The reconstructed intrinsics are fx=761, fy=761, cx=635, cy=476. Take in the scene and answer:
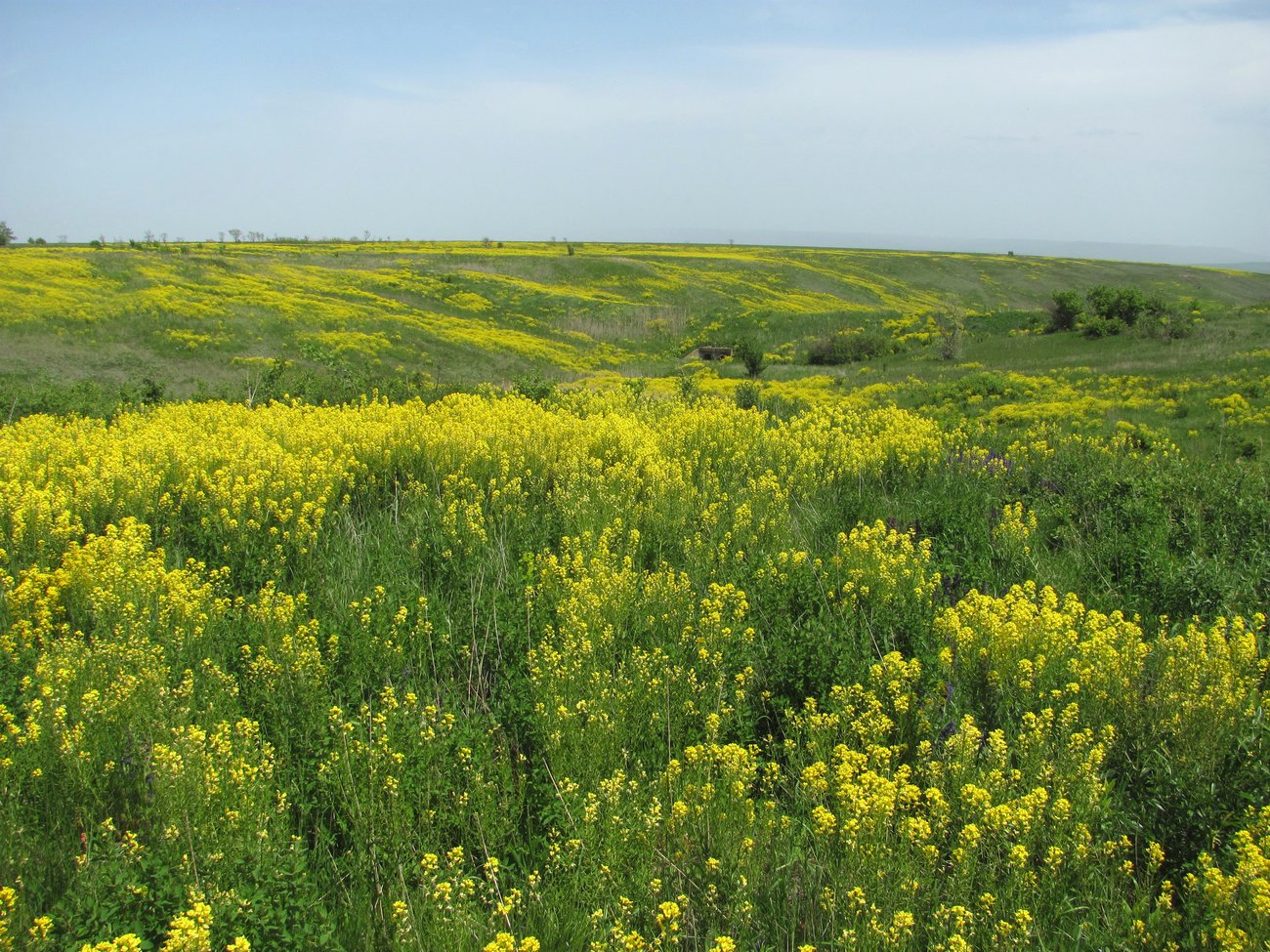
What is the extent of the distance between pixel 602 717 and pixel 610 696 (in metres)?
0.22

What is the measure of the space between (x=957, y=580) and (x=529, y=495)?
394 centimetres

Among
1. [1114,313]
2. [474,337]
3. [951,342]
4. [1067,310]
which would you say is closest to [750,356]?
[951,342]

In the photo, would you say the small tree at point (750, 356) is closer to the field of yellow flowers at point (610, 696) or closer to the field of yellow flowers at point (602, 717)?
the field of yellow flowers at point (610, 696)

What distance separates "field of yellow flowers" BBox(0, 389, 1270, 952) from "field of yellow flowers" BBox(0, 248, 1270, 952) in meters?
0.02

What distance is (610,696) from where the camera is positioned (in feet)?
12.6

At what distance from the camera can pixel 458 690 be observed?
4.30 metres

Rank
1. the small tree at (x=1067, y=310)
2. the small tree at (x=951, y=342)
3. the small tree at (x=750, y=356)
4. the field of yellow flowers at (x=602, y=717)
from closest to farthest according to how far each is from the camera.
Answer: the field of yellow flowers at (x=602, y=717) → the small tree at (x=951, y=342) → the small tree at (x=750, y=356) → the small tree at (x=1067, y=310)

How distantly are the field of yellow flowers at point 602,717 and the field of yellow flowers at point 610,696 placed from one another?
24 millimetres

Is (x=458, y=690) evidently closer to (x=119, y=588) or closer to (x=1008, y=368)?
(x=119, y=588)

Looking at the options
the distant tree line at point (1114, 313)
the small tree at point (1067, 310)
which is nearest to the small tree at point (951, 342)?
the small tree at point (1067, 310)

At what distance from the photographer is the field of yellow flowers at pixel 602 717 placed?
273cm

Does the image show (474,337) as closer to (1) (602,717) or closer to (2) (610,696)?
(2) (610,696)

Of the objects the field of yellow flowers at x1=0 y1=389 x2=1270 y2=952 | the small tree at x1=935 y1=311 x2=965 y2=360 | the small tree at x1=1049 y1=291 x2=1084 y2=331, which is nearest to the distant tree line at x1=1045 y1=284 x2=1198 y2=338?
the small tree at x1=1049 y1=291 x2=1084 y2=331

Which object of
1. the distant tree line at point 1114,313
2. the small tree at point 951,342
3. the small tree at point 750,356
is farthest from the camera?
the small tree at point 750,356
